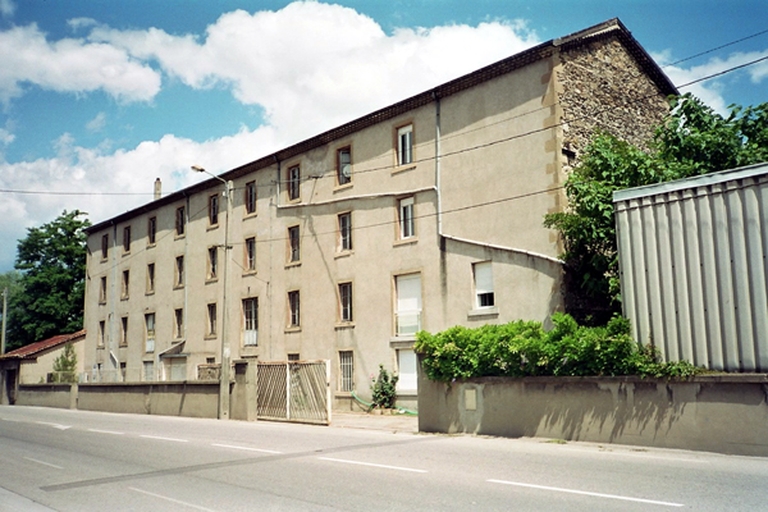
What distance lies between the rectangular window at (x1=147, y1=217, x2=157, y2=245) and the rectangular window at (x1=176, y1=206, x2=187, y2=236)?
297 cm

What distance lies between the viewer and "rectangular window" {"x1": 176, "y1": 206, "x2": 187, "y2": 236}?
3950cm

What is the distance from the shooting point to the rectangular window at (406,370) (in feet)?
84.3

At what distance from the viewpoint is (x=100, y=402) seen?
3366cm

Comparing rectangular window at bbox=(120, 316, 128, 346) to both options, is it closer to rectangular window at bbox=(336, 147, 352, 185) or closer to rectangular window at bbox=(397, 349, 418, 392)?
rectangular window at bbox=(336, 147, 352, 185)

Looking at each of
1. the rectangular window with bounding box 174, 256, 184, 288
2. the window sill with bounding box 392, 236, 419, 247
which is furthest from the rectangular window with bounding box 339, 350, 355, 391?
the rectangular window with bounding box 174, 256, 184, 288

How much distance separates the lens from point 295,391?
2270cm

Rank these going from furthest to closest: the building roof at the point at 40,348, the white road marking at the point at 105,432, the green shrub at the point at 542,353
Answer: the building roof at the point at 40,348 → the white road marking at the point at 105,432 → the green shrub at the point at 542,353

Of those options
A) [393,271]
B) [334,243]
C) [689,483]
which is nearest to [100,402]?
[334,243]

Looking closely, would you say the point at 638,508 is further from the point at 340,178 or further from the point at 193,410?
the point at 340,178

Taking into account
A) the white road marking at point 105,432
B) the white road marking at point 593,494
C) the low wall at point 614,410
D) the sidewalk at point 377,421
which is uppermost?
the low wall at point 614,410

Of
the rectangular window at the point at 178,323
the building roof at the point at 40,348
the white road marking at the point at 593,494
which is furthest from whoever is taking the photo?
the building roof at the point at 40,348

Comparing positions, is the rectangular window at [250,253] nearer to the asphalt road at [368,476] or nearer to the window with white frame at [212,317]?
the window with white frame at [212,317]

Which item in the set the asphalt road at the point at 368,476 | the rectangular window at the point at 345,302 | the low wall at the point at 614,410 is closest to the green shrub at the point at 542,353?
the low wall at the point at 614,410

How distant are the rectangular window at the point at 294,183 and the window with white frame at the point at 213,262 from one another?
22.3 ft
